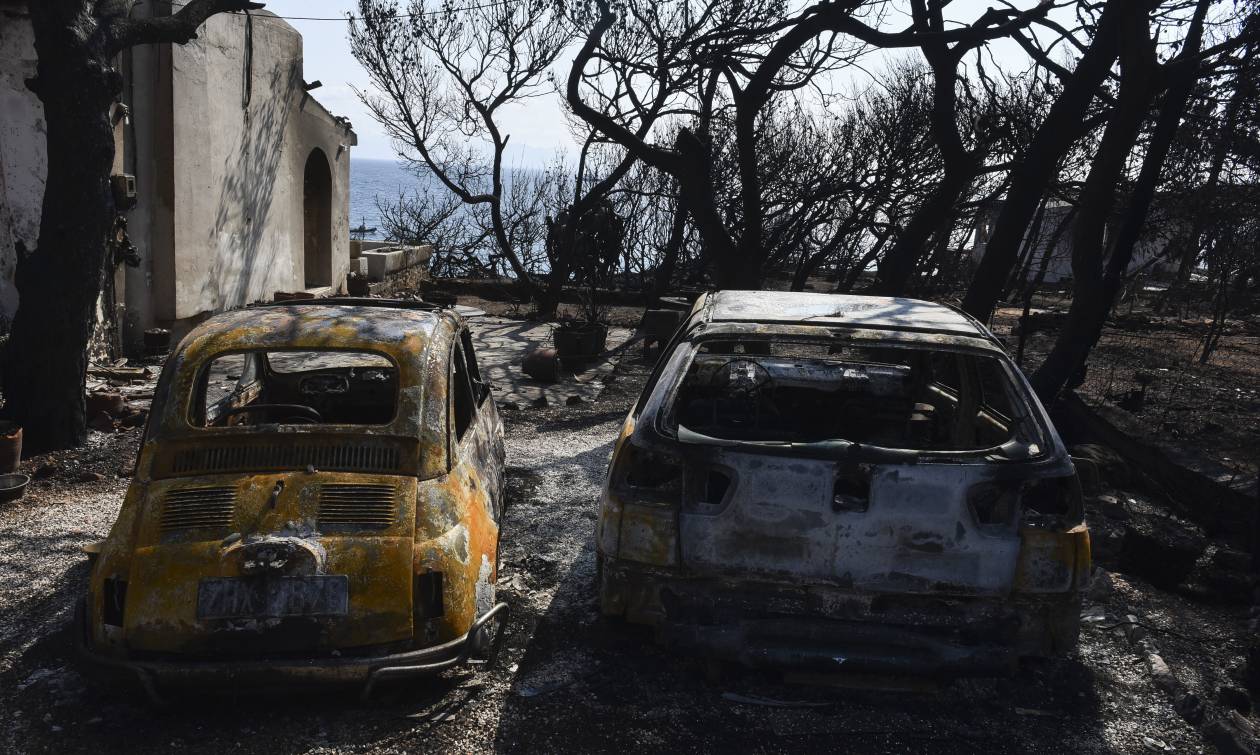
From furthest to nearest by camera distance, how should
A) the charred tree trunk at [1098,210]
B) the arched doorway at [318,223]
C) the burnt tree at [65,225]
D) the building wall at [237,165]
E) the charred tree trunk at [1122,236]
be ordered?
the arched doorway at [318,223], the building wall at [237,165], the charred tree trunk at [1122,236], the charred tree trunk at [1098,210], the burnt tree at [65,225]

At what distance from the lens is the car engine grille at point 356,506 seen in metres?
3.53

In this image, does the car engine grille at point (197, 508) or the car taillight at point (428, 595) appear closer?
the car taillight at point (428, 595)

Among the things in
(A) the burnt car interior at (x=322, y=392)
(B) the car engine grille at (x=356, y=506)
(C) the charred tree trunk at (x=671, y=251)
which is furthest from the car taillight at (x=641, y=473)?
(C) the charred tree trunk at (x=671, y=251)

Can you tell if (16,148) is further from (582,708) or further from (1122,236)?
(1122,236)

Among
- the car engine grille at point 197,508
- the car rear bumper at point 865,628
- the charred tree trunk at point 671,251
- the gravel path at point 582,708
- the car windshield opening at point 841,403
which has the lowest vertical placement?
the gravel path at point 582,708

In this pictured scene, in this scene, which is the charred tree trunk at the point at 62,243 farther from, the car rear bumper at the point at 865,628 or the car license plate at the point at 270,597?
the car rear bumper at the point at 865,628

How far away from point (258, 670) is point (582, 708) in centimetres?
121

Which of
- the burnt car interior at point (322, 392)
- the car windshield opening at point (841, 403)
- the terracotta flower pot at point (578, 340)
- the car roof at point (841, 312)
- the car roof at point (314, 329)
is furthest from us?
the terracotta flower pot at point (578, 340)

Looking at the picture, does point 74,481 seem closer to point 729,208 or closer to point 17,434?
point 17,434

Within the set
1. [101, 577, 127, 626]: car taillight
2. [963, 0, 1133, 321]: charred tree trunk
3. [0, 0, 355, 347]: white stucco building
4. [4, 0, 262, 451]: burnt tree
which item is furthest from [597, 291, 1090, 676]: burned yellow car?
[0, 0, 355, 347]: white stucco building

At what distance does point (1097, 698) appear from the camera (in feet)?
12.3

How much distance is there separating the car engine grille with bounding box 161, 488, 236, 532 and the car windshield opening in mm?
1967

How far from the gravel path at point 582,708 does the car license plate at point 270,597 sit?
0.40m

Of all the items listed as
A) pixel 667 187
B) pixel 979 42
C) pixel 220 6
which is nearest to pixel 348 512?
pixel 220 6
